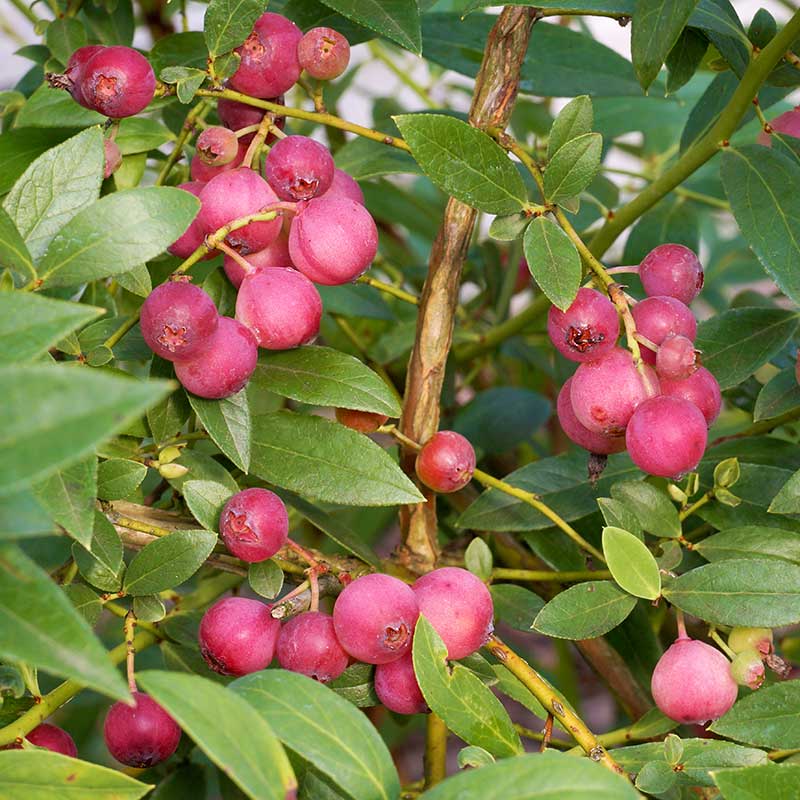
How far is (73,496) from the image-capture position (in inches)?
16.8

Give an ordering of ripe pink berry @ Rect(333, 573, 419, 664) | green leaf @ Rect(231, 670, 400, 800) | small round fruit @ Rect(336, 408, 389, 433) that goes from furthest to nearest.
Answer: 1. small round fruit @ Rect(336, 408, 389, 433)
2. ripe pink berry @ Rect(333, 573, 419, 664)
3. green leaf @ Rect(231, 670, 400, 800)

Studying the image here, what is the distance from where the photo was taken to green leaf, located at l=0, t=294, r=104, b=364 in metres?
0.33

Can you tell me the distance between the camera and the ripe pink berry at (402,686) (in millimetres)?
506

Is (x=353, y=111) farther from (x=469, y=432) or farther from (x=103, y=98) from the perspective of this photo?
(x=103, y=98)

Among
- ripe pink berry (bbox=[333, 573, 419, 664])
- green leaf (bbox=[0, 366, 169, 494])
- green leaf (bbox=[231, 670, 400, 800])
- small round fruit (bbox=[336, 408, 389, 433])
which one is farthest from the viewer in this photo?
small round fruit (bbox=[336, 408, 389, 433])

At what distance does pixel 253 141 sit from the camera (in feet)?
1.86

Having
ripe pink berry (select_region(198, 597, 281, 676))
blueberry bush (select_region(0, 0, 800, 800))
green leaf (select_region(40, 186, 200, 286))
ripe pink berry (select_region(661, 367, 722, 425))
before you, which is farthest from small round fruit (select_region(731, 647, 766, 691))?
green leaf (select_region(40, 186, 200, 286))

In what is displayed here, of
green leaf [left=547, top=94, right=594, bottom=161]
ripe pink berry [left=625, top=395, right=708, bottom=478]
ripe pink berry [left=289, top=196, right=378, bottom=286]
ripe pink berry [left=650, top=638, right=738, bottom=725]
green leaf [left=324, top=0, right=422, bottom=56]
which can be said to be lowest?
ripe pink berry [left=650, top=638, right=738, bottom=725]

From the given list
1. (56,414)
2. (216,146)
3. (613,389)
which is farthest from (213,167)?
(56,414)

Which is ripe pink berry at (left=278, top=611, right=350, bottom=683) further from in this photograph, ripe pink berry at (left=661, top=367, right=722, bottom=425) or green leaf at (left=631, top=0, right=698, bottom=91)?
green leaf at (left=631, top=0, right=698, bottom=91)


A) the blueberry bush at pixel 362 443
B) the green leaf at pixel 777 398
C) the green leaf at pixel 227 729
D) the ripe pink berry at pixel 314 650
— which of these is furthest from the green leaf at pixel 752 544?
the green leaf at pixel 227 729

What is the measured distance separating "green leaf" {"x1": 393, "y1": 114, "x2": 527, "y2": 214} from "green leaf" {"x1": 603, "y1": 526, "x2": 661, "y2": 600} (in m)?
0.17

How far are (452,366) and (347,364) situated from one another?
0.35 m

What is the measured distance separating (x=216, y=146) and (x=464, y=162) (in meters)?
0.12
